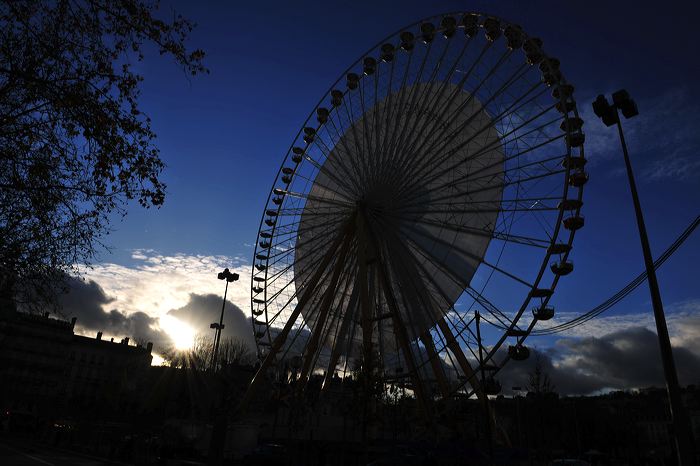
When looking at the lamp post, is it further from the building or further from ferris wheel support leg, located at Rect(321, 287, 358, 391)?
the building

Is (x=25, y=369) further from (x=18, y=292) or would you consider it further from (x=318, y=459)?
(x=18, y=292)

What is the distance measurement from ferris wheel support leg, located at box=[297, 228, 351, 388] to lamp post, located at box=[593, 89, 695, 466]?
61.9ft

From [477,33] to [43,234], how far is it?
75.0 ft

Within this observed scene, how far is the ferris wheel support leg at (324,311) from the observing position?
1119 inches

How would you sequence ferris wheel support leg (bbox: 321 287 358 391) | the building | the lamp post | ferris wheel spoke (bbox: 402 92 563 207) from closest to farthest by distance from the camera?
the lamp post, ferris wheel spoke (bbox: 402 92 563 207), ferris wheel support leg (bbox: 321 287 358 391), the building

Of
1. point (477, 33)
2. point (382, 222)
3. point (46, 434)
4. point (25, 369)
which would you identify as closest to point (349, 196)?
point (382, 222)

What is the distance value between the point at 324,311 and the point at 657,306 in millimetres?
20986

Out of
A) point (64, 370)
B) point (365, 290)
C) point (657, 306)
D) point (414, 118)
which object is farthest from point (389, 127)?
point (64, 370)

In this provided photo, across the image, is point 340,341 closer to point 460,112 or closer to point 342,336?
point 342,336

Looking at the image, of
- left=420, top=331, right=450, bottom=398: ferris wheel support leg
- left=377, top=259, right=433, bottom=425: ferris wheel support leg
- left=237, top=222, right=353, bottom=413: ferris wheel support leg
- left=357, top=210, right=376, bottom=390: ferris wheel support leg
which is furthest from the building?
left=420, top=331, right=450, bottom=398: ferris wheel support leg

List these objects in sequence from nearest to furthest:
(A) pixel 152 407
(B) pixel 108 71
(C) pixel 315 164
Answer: (B) pixel 108 71 → (C) pixel 315 164 → (A) pixel 152 407

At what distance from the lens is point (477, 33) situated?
2619 cm

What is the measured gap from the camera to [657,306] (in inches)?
360

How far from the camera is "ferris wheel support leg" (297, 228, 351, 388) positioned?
2842cm
